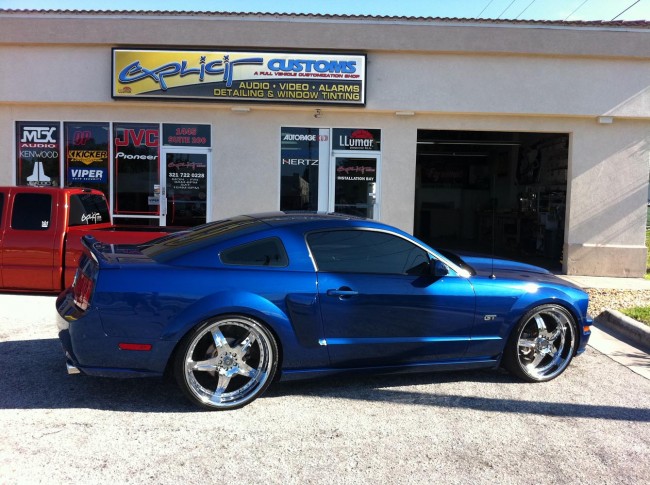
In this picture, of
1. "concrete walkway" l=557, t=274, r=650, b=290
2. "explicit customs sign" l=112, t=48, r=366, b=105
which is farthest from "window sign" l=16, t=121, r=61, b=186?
"concrete walkway" l=557, t=274, r=650, b=290

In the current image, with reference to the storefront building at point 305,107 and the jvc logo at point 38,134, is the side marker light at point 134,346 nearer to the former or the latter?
the storefront building at point 305,107

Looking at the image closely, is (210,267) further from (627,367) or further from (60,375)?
(627,367)

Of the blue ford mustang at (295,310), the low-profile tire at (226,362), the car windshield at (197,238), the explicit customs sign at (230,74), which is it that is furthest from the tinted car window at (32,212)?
the low-profile tire at (226,362)

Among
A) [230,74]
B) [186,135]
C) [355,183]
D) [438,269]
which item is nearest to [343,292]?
[438,269]

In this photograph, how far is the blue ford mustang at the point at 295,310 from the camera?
153 inches

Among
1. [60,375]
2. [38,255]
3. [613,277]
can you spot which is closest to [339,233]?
[60,375]

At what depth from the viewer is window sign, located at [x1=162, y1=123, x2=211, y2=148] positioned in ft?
36.9

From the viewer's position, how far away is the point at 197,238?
458 centimetres

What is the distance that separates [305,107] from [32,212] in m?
5.55

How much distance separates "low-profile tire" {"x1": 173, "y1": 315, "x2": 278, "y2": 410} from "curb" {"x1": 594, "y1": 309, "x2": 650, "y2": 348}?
4.62 meters

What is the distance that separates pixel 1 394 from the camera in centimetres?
426

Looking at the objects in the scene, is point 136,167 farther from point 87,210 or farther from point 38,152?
point 87,210

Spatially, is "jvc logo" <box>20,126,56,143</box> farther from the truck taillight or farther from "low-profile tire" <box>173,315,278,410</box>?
"low-profile tire" <box>173,315,278,410</box>

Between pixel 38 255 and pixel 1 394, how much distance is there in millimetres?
3457
